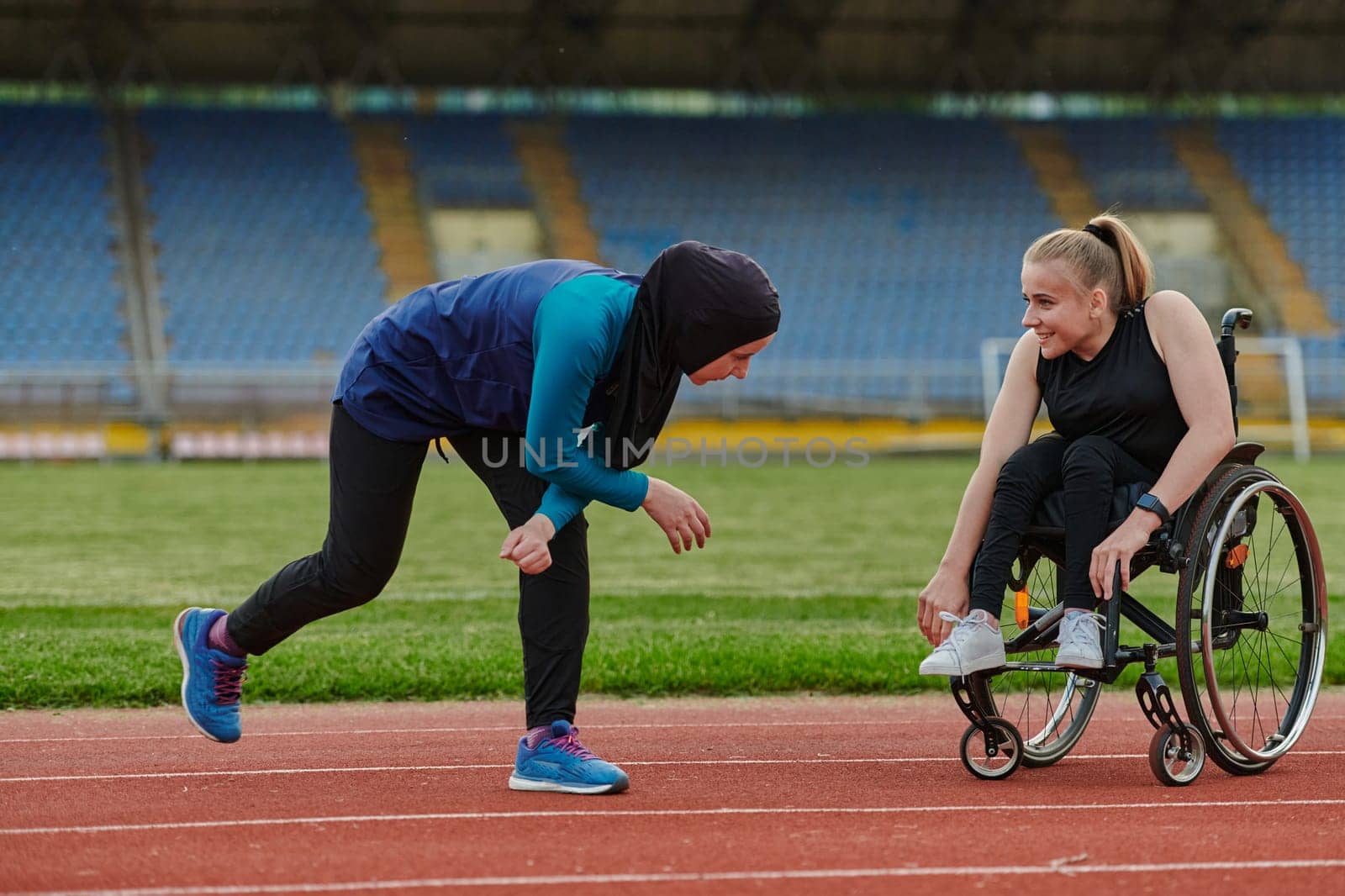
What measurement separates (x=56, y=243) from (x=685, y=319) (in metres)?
23.8

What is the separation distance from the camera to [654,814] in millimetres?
3768

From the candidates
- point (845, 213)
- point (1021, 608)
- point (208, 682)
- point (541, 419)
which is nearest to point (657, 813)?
point (541, 419)

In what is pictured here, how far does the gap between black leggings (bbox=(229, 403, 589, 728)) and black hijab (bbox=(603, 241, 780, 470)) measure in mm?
328

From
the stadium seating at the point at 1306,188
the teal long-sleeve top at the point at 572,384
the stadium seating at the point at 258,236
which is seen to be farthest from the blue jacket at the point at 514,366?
the stadium seating at the point at 1306,188

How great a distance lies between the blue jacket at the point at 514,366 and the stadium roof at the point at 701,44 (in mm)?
25249

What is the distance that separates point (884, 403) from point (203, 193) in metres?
12.0

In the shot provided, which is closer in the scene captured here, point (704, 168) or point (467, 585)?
point (467, 585)

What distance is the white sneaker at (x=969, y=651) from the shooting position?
4.00 meters

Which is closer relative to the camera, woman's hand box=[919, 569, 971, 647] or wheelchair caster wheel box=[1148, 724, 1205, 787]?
wheelchair caster wheel box=[1148, 724, 1205, 787]

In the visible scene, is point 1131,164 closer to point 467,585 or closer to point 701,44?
point 701,44

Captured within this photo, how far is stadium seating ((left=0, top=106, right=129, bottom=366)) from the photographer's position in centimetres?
2316

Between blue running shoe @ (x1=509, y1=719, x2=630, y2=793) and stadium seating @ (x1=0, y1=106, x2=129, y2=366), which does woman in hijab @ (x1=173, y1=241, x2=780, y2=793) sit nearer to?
blue running shoe @ (x1=509, y1=719, x2=630, y2=793)

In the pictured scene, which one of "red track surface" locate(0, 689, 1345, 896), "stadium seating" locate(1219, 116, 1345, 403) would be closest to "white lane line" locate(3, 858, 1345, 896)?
"red track surface" locate(0, 689, 1345, 896)

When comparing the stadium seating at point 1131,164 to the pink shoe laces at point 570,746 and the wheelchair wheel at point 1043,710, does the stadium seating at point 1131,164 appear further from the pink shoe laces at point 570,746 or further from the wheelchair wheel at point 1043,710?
the pink shoe laces at point 570,746
